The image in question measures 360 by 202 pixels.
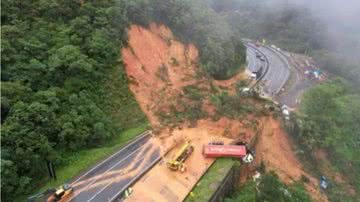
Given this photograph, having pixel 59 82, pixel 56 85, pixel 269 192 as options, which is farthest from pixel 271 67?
pixel 56 85

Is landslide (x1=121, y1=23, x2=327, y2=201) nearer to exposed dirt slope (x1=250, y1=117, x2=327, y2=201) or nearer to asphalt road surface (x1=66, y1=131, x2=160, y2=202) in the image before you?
exposed dirt slope (x1=250, y1=117, x2=327, y2=201)

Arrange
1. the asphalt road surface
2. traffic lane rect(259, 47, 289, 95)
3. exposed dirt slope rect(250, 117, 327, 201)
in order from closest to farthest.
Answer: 1. the asphalt road surface
2. exposed dirt slope rect(250, 117, 327, 201)
3. traffic lane rect(259, 47, 289, 95)

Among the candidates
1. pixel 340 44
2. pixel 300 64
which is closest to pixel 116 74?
pixel 300 64

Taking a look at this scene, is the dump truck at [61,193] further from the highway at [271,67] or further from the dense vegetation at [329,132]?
the highway at [271,67]

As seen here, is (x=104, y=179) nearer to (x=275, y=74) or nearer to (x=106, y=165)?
(x=106, y=165)

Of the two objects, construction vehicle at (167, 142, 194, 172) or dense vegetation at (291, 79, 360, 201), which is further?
dense vegetation at (291, 79, 360, 201)

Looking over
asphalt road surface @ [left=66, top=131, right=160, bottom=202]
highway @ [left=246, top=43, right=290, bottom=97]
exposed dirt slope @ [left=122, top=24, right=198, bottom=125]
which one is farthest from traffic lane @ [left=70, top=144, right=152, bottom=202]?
highway @ [left=246, top=43, right=290, bottom=97]
